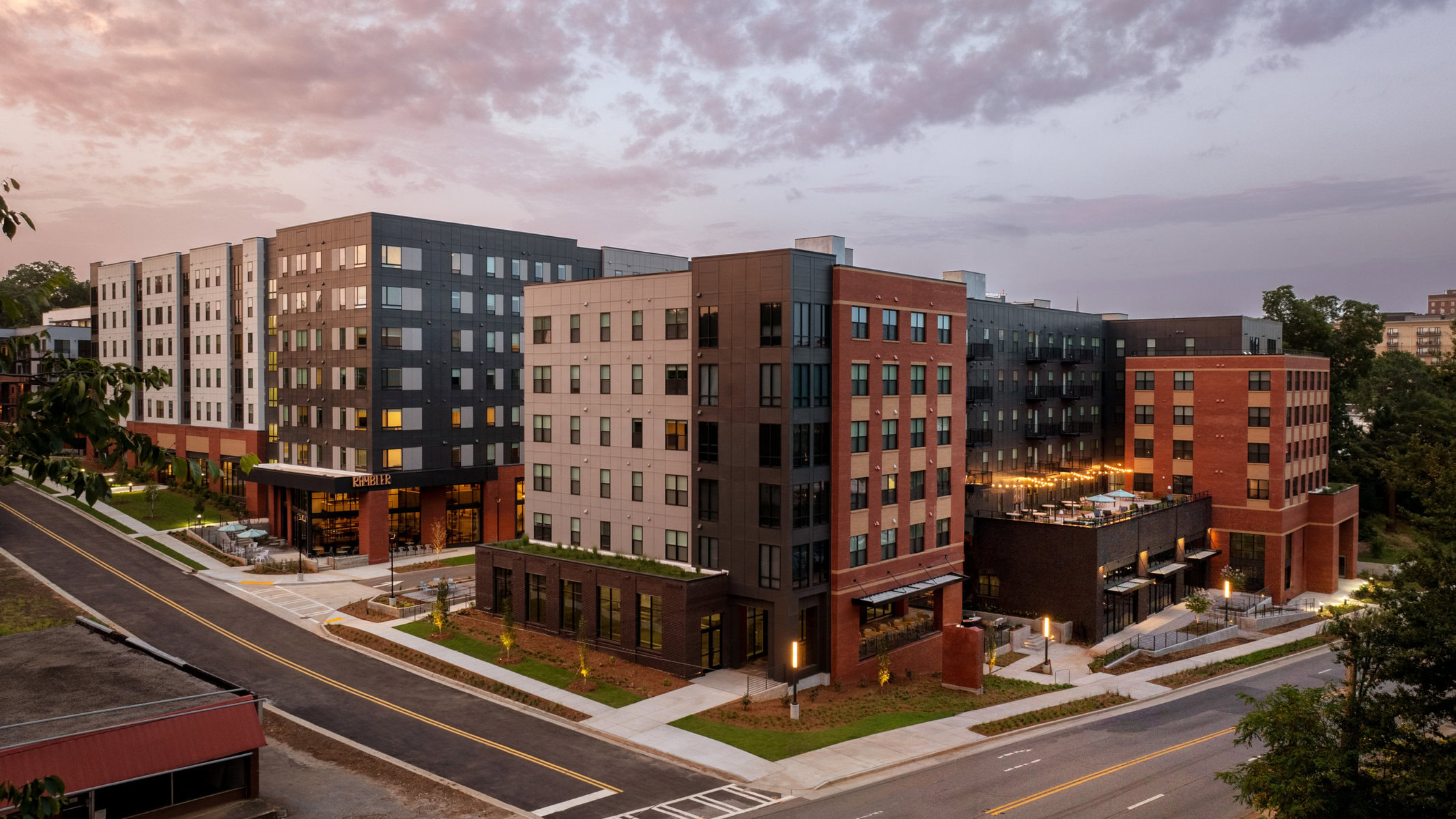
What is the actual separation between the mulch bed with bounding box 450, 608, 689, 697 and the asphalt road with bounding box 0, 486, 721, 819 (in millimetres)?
5383

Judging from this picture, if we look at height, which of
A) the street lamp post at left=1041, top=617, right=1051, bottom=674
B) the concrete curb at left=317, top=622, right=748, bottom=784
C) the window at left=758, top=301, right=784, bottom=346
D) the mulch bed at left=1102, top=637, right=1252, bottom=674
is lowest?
the mulch bed at left=1102, top=637, right=1252, bottom=674

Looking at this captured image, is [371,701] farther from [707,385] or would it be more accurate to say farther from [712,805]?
[707,385]

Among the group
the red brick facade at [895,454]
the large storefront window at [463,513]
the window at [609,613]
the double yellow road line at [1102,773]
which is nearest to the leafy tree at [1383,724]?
the double yellow road line at [1102,773]

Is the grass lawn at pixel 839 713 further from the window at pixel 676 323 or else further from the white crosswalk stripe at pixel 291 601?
the white crosswalk stripe at pixel 291 601

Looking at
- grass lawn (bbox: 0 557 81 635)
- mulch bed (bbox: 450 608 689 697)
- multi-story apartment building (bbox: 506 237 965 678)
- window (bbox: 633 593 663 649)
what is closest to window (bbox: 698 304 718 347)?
multi-story apartment building (bbox: 506 237 965 678)

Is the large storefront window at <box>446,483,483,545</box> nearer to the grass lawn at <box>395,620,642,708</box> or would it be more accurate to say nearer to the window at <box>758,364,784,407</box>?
the grass lawn at <box>395,620,642,708</box>

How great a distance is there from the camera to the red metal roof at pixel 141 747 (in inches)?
938

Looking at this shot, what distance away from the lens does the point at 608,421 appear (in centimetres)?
5209

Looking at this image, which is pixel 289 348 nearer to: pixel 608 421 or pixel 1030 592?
pixel 608 421

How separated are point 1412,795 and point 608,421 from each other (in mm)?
38555

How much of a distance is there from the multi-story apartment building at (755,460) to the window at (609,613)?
0.15 metres

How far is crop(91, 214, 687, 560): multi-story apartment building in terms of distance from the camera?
72.8 m

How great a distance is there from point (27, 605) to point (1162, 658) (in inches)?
2573

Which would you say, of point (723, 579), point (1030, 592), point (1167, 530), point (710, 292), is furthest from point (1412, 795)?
point (1167, 530)
